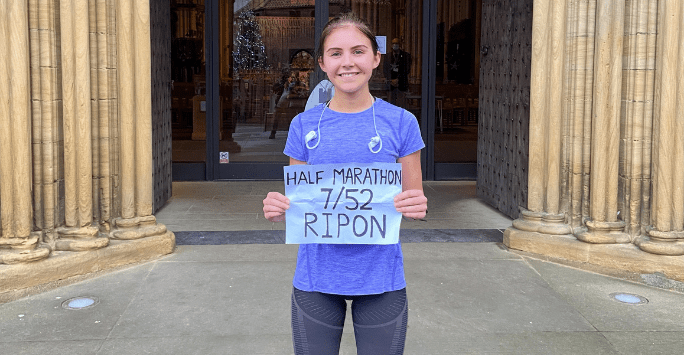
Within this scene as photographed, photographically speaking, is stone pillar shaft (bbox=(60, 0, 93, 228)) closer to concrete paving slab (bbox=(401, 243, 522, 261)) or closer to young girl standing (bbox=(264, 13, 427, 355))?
concrete paving slab (bbox=(401, 243, 522, 261))

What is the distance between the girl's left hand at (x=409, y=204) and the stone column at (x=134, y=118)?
391 cm

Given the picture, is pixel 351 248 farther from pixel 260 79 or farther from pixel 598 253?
pixel 260 79

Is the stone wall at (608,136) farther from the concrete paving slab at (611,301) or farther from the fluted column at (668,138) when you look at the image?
the concrete paving slab at (611,301)

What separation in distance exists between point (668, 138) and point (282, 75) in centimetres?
552

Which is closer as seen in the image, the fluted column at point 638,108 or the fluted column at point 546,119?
the fluted column at point 638,108

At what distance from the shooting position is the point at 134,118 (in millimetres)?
6336

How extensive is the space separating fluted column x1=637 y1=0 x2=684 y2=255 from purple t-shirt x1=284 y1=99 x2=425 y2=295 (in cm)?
365

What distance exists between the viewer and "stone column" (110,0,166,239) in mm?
6188

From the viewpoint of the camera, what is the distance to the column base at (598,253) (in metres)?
5.93

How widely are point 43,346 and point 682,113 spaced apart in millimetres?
4686

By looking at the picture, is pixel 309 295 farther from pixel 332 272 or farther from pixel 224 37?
pixel 224 37

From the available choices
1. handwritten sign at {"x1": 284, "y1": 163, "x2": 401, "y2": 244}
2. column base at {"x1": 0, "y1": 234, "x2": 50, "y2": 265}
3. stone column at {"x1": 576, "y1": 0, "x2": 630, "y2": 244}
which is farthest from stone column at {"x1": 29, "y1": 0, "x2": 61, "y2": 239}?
stone column at {"x1": 576, "y1": 0, "x2": 630, "y2": 244}

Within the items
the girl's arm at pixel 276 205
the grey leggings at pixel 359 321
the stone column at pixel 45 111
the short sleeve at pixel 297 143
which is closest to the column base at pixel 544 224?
the stone column at pixel 45 111

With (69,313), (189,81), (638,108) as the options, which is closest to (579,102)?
(638,108)
